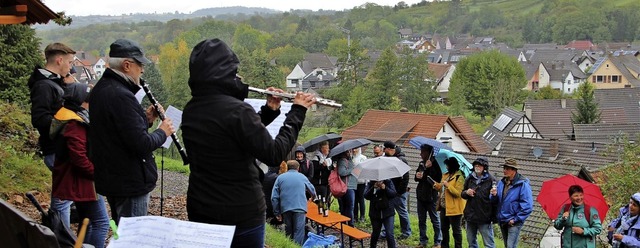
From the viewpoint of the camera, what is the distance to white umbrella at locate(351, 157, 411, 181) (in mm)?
9828

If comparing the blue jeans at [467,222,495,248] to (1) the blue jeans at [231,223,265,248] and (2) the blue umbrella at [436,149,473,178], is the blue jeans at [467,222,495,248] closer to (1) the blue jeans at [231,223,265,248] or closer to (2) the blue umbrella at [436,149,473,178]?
(2) the blue umbrella at [436,149,473,178]

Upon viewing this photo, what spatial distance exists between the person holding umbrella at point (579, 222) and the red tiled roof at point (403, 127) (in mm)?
30280

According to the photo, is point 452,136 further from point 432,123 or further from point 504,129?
point 504,129

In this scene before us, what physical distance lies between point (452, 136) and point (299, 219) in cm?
3426

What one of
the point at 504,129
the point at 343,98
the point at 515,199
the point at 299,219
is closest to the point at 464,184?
the point at 515,199

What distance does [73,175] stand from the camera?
533 cm

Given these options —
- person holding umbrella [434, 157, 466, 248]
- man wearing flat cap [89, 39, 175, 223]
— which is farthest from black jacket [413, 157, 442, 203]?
man wearing flat cap [89, 39, 175, 223]

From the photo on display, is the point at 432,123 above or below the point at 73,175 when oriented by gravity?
below

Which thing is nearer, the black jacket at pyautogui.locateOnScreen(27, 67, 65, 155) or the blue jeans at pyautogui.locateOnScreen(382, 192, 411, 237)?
the black jacket at pyautogui.locateOnScreen(27, 67, 65, 155)

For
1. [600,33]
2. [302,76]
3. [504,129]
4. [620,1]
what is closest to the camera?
[504,129]

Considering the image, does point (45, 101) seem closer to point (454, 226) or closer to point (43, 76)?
point (43, 76)

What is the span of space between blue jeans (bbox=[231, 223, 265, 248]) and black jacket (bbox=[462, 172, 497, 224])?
19.0ft

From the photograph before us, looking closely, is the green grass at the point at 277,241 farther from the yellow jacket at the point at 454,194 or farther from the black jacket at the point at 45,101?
the black jacket at the point at 45,101

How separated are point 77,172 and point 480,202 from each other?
225 inches
